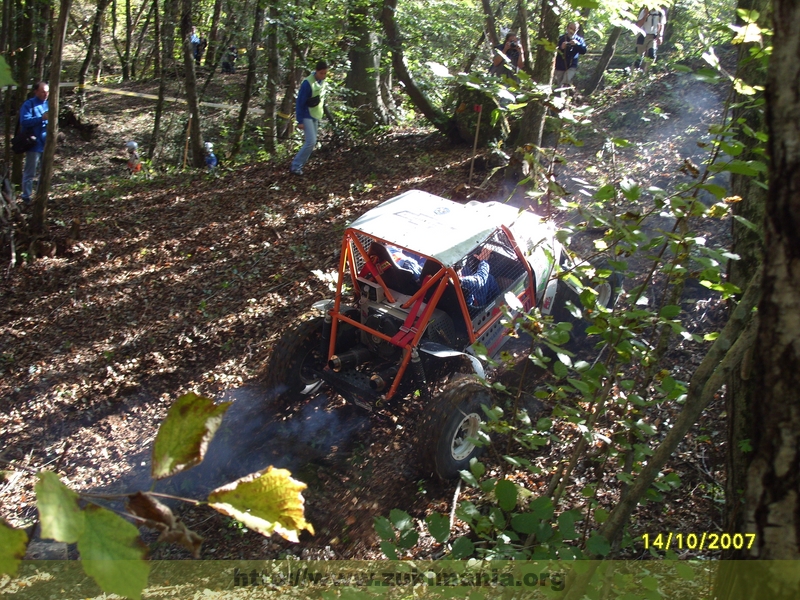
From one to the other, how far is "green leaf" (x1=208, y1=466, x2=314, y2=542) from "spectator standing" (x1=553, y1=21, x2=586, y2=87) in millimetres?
11040

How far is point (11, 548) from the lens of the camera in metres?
0.94

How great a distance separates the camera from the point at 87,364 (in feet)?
21.3

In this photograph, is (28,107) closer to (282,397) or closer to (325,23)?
(325,23)

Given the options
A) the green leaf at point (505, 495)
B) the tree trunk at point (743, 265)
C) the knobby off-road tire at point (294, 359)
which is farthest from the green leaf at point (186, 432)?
the knobby off-road tire at point (294, 359)

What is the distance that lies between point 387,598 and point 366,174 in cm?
829

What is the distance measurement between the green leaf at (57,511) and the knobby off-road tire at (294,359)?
180 inches

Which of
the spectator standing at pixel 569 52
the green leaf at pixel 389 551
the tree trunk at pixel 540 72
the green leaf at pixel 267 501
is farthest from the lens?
the spectator standing at pixel 569 52

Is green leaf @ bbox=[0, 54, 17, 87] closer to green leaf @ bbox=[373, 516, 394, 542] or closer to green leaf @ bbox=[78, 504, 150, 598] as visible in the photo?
green leaf @ bbox=[78, 504, 150, 598]

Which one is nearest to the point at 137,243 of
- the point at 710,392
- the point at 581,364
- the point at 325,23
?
the point at 325,23

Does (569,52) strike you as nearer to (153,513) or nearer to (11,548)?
(153,513)

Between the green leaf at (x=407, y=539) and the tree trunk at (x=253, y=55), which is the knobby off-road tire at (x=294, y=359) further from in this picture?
the tree trunk at (x=253, y=55)

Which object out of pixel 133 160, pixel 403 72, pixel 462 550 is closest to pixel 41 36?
pixel 133 160

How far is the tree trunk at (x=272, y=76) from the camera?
1134 cm

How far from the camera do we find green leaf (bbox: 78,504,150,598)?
0.85m
